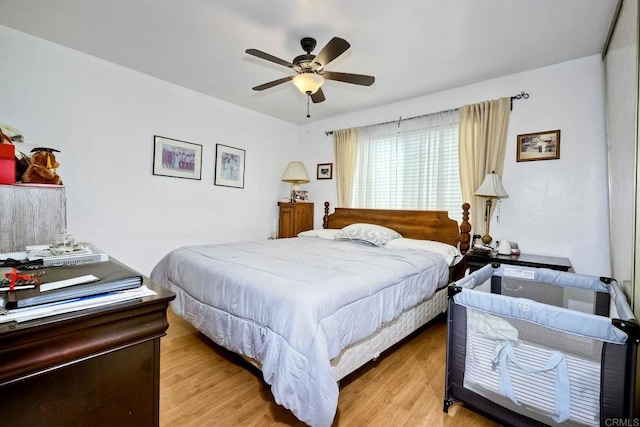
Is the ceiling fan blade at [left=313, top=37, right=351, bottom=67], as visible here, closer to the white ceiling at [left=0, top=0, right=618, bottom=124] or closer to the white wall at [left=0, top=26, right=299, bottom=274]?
the white ceiling at [left=0, top=0, right=618, bottom=124]

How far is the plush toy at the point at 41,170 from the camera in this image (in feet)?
4.84

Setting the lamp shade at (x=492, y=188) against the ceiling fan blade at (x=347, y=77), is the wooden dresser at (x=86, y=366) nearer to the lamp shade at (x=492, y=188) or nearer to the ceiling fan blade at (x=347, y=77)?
the ceiling fan blade at (x=347, y=77)

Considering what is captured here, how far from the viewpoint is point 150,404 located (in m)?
0.72

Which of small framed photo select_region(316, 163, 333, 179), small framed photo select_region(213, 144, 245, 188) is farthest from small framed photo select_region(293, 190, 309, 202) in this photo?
small framed photo select_region(213, 144, 245, 188)

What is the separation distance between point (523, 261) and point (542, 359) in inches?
54.9

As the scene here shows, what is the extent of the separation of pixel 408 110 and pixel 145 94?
320 centimetres

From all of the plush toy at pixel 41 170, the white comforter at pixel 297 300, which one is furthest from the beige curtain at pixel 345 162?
the plush toy at pixel 41 170

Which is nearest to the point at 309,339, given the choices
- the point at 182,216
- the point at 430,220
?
the point at 430,220

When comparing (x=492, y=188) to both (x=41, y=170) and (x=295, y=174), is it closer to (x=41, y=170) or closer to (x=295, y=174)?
(x=295, y=174)

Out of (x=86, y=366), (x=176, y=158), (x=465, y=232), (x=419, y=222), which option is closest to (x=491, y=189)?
(x=465, y=232)

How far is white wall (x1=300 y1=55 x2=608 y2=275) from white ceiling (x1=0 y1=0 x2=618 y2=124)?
0.58ft

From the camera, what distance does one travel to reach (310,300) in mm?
1490

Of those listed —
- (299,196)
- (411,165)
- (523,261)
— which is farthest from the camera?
(299,196)

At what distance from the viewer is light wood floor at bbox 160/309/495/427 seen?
159 cm
